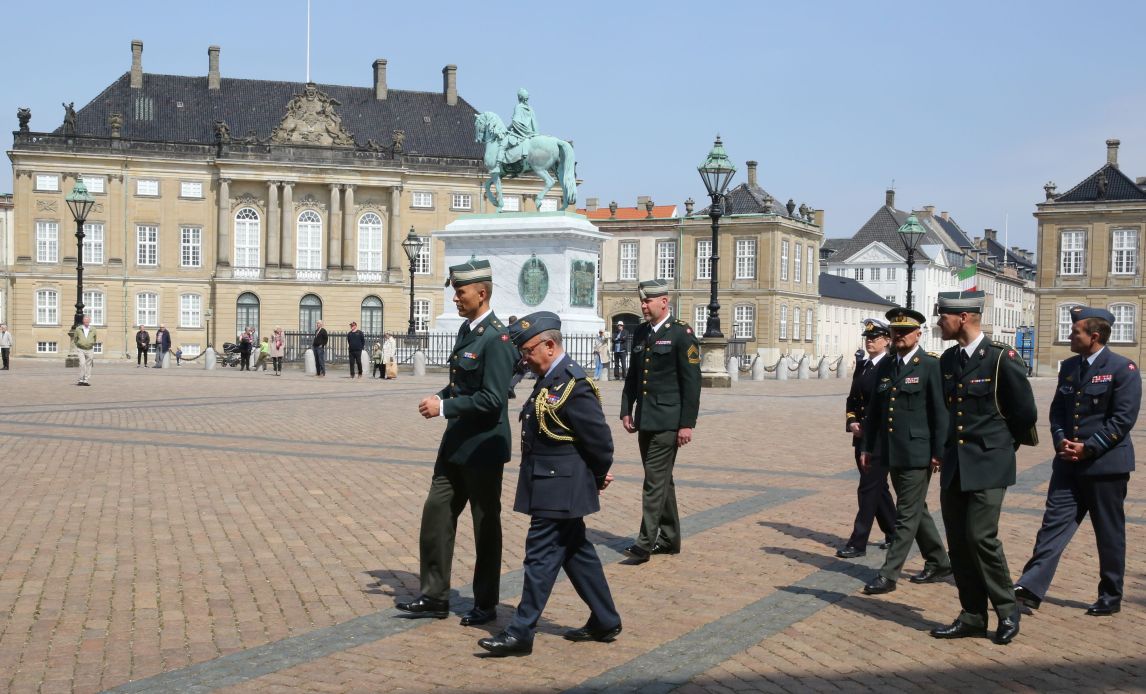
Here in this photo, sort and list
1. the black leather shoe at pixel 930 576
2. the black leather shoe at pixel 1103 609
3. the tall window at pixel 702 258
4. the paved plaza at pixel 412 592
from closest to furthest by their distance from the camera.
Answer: the paved plaza at pixel 412 592
the black leather shoe at pixel 1103 609
the black leather shoe at pixel 930 576
the tall window at pixel 702 258

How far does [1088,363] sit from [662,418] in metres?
2.68

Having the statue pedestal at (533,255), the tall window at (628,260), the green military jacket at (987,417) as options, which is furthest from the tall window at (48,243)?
the green military jacket at (987,417)

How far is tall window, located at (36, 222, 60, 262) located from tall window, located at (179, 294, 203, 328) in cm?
695

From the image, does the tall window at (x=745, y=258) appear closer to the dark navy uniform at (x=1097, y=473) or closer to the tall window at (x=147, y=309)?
the tall window at (x=147, y=309)

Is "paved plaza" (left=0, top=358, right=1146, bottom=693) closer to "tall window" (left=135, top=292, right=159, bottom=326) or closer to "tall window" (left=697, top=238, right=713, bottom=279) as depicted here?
"tall window" (left=135, top=292, right=159, bottom=326)

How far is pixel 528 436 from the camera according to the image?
5.83 m

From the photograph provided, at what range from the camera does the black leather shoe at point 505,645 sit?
220 inches

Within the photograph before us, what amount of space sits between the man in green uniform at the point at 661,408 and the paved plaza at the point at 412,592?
0.81 ft

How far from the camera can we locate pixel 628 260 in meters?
79.7

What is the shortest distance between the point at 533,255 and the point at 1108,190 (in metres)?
47.8

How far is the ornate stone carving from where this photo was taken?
70.8 metres

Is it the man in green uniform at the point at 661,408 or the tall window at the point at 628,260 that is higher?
the tall window at the point at 628,260

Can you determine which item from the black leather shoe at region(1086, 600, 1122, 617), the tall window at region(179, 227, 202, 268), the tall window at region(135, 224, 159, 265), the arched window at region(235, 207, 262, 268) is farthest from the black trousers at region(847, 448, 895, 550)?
the tall window at region(135, 224, 159, 265)

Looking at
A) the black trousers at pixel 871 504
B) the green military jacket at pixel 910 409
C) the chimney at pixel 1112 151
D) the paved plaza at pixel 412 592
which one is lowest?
the paved plaza at pixel 412 592
